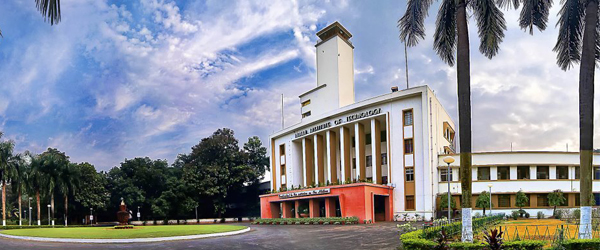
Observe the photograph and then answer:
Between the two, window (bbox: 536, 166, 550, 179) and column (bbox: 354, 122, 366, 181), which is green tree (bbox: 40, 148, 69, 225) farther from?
window (bbox: 536, 166, 550, 179)

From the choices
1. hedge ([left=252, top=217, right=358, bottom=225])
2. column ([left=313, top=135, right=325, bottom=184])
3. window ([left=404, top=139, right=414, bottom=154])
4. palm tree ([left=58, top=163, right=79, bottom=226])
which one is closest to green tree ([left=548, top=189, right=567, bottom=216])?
window ([left=404, top=139, right=414, bottom=154])

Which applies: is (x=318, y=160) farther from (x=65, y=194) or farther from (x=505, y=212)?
(x=65, y=194)

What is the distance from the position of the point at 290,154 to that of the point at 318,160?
6214mm

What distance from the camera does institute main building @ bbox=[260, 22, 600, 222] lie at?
37.5m

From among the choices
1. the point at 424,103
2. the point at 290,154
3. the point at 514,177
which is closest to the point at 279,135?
the point at 290,154

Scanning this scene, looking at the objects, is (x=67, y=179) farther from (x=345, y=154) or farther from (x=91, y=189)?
(x=345, y=154)

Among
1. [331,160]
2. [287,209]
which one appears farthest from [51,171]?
[331,160]

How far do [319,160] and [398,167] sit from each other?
11.3 metres

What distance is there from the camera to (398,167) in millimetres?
40281

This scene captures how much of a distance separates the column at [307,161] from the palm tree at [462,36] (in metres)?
34.4

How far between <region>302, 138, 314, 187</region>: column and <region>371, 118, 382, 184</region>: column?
35.5 feet

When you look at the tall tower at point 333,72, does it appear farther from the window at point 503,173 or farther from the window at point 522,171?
the window at point 522,171

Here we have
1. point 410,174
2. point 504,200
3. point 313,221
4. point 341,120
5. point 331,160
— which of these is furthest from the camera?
point 331,160

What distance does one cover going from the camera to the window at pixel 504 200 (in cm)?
3759
